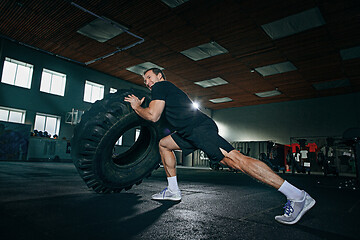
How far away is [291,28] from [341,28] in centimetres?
143

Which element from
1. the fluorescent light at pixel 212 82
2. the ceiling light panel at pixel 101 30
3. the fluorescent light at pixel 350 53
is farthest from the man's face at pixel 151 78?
the fluorescent light at pixel 212 82

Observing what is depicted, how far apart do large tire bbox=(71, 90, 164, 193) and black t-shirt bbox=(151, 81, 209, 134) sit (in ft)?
1.16

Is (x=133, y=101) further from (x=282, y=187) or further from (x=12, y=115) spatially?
(x=12, y=115)

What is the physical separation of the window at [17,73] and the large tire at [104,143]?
933 cm

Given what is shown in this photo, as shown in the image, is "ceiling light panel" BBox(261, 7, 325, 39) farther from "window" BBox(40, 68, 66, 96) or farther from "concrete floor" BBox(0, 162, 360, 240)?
"window" BBox(40, 68, 66, 96)

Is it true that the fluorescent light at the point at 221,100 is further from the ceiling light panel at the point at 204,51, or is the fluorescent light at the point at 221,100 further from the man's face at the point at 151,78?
the man's face at the point at 151,78

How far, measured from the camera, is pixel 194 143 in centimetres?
181

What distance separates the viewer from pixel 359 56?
316 inches

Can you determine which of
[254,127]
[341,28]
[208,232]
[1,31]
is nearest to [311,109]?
[254,127]

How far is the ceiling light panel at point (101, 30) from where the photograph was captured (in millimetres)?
6779

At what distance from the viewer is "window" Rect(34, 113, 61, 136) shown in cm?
977

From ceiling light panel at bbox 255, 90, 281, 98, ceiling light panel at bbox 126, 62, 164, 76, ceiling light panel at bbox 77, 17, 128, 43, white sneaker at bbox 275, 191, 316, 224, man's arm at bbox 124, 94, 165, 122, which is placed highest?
ceiling light panel at bbox 77, 17, 128, 43

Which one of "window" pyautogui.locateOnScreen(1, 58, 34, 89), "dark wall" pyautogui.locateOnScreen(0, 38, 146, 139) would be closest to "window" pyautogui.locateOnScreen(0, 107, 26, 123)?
"dark wall" pyautogui.locateOnScreen(0, 38, 146, 139)

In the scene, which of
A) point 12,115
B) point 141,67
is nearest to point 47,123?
point 12,115
